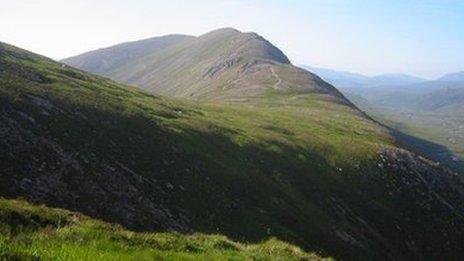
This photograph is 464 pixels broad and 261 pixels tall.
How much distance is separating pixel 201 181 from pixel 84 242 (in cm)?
3439

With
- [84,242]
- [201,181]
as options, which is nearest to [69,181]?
[201,181]

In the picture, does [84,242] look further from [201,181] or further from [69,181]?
[201,181]

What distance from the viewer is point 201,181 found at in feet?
171

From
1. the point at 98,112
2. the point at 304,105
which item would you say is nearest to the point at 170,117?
the point at 98,112

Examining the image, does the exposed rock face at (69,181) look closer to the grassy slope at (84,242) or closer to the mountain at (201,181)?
the mountain at (201,181)

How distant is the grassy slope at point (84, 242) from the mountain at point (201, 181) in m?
0.10

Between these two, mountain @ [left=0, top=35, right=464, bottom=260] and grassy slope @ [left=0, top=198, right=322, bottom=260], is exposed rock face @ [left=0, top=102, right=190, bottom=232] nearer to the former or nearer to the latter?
mountain @ [left=0, top=35, right=464, bottom=260]

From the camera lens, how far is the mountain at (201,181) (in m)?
36.9

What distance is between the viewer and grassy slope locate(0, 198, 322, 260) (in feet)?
48.7

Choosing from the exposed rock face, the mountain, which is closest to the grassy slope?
the mountain

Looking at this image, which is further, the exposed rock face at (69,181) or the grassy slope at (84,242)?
the exposed rock face at (69,181)

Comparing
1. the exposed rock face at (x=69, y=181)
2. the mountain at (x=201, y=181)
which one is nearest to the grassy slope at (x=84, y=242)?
the mountain at (x=201, y=181)

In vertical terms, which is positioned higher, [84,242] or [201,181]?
[84,242]

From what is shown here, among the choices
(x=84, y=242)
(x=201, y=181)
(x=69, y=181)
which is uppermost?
(x=84, y=242)
